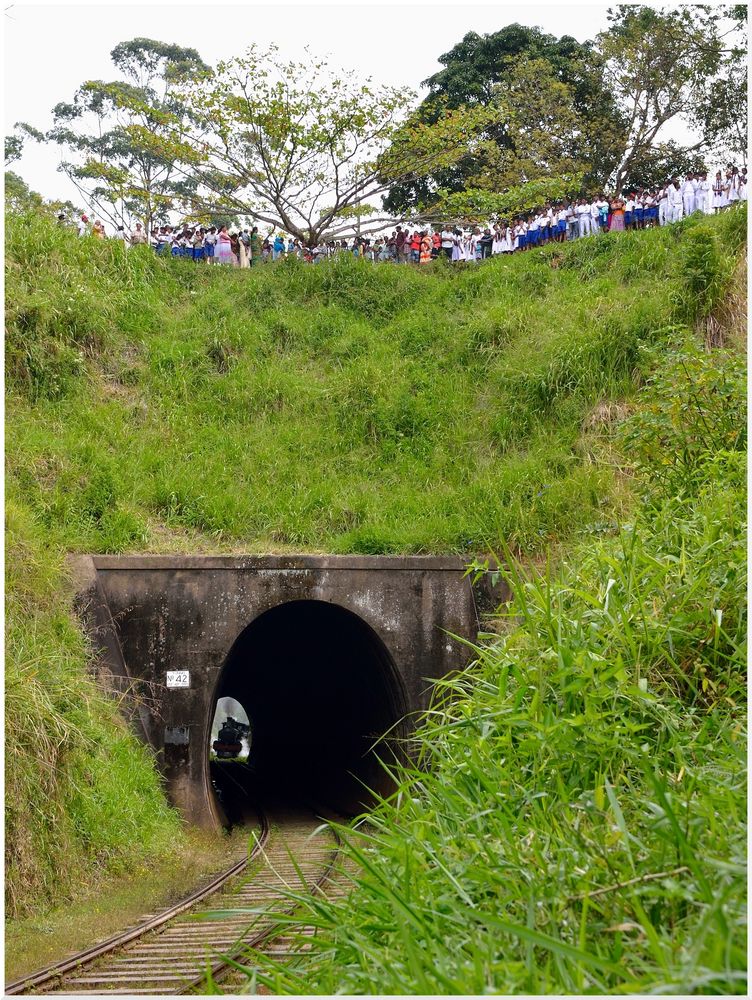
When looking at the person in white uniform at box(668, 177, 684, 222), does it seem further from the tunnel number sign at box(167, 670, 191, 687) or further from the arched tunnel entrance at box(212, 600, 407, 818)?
the tunnel number sign at box(167, 670, 191, 687)

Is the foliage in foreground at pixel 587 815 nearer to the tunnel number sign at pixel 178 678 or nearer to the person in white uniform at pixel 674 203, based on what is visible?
the tunnel number sign at pixel 178 678

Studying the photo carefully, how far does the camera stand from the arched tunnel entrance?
1480 cm

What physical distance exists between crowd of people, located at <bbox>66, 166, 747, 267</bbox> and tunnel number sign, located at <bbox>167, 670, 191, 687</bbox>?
1060cm

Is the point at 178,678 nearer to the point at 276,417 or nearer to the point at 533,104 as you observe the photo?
the point at 276,417

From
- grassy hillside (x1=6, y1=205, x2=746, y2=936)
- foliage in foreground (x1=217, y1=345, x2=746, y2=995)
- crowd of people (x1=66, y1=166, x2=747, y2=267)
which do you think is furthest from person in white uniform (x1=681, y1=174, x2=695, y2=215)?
foliage in foreground (x1=217, y1=345, x2=746, y2=995)

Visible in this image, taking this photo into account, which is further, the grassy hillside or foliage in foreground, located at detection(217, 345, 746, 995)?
the grassy hillside

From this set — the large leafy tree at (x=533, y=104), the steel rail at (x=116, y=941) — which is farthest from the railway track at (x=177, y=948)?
the large leafy tree at (x=533, y=104)

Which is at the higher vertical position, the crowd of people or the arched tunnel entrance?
the crowd of people

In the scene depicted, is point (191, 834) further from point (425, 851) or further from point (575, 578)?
point (425, 851)

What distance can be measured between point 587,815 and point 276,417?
12493 millimetres

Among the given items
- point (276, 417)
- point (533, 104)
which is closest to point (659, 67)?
point (533, 104)

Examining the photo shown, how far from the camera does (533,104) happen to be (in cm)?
2972

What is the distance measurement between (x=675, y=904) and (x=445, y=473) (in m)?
11.5

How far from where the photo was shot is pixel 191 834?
11.9 metres
